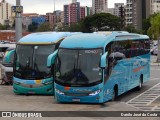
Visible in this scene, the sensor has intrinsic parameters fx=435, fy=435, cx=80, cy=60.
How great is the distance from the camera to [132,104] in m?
17.1

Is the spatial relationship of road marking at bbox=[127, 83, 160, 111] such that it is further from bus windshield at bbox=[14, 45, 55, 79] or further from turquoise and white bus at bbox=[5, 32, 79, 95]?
bus windshield at bbox=[14, 45, 55, 79]

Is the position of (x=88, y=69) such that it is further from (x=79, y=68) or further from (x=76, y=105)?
(x=76, y=105)

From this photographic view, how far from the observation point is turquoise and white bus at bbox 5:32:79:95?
19.6 meters

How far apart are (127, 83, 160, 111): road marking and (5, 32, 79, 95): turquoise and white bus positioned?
3990 mm

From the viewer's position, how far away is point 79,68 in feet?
54.3

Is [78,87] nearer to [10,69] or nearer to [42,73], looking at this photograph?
[42,73]

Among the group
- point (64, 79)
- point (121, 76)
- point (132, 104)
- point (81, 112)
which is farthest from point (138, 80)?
point (81, 112)

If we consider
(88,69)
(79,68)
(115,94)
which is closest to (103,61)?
(88,69)

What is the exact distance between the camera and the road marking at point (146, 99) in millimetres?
16109

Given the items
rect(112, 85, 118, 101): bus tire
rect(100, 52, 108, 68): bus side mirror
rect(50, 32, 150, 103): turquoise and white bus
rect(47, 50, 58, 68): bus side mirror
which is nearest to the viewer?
rect(100, 52, 108, 68): bus side mirror

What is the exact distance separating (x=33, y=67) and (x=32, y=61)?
0.95 feet

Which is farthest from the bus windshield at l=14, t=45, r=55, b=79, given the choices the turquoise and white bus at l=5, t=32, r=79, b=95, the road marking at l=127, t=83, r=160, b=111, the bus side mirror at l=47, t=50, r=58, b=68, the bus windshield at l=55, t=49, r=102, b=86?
the road marking at l=127, t=83, r=160, b=111

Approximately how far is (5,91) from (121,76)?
6570 mm

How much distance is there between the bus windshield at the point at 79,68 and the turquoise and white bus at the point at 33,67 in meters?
2.73
